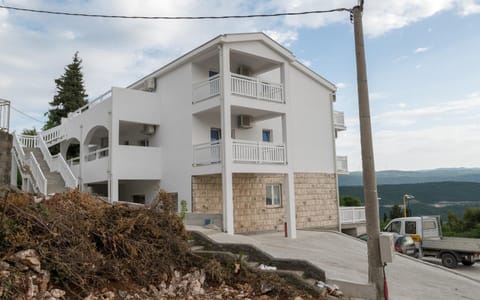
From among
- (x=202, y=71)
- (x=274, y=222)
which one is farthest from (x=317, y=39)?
(x=274, y=222)

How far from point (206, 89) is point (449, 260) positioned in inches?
506

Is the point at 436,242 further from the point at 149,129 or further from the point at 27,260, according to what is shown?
the point at 27,260

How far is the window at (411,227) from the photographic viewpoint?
1806 cm

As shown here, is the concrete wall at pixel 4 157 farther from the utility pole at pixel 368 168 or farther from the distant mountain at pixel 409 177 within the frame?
the distant mountain at pixel 409 177

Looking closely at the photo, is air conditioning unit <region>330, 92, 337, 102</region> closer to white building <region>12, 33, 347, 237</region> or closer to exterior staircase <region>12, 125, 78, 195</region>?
white building <region>12, 33, 347, 237</region>

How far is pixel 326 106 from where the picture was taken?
69.3ft

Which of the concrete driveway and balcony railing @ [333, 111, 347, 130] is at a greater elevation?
balcony railing @ [333, 111, 347, 130]

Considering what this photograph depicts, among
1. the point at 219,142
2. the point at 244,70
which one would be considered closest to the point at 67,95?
the point at 244,70

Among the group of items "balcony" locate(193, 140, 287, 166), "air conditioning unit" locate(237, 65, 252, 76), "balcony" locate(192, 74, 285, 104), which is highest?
"air conditioning unit" locate(237, 65, 252, 76)

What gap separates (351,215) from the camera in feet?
70.1

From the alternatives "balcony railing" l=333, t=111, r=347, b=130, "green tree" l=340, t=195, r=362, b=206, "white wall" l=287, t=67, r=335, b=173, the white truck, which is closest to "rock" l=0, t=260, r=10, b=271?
"white wall" l=287, t=67, r=335, b=173

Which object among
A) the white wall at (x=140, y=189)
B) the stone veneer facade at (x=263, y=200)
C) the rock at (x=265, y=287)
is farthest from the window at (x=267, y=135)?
the rock at (x=265, y=287)

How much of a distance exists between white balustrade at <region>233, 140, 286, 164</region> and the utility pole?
7.43 meters

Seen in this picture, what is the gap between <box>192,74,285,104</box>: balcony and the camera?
49.9 ft
